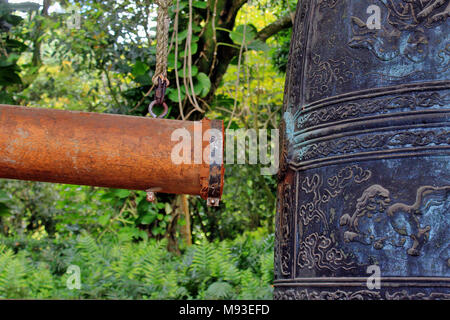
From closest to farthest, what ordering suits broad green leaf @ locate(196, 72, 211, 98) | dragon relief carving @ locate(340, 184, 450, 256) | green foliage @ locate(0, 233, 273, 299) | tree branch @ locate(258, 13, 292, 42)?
dragon relief carving @ locate(340, 184, 450, 256)
green foliage @ locate(0, 233, 273, 299)
broad green leaf @ locate(196, 72, 211, 98)
tree branch @ locate(258, 13, 292, 42)

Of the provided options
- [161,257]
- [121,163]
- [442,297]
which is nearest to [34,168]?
[121,163]

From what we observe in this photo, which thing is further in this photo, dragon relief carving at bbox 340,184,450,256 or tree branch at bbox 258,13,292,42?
tree branch at bbox 258,13,292,42

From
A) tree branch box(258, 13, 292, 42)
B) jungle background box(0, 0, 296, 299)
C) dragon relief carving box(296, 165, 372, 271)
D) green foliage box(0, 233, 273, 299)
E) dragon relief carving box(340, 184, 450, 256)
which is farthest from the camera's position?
tree branch box(258, 13, 292, 42)

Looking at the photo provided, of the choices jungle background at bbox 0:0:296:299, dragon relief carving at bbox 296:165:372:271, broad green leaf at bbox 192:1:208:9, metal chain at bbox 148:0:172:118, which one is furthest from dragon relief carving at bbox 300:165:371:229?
broad green leaf at bbox 192:1:208:9

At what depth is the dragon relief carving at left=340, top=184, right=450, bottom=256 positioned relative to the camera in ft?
5.21

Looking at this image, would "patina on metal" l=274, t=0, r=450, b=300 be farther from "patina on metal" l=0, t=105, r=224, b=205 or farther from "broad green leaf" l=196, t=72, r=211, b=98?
"broad green leaf" l=196, t=72, r=211, b=98

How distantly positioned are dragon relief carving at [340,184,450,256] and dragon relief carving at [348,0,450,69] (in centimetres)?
42

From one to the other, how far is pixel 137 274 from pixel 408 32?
2.83m

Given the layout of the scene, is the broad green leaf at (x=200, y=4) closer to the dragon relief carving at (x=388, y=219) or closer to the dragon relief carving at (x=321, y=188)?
the dragon relief carving at (x=321, y=188)

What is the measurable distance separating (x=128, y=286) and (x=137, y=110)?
6.03 feet

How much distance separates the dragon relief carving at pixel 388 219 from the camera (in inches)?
62.5

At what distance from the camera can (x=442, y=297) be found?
1509 mm

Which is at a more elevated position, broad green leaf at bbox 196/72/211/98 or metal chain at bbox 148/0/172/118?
broad green leaf at bbox 196/72/211/98

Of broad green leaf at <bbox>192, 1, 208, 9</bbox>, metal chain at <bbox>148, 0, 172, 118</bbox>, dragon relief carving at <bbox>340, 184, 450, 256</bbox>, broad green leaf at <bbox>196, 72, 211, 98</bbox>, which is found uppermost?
broad green leaf at <bbox>192, 1, 208, 9</bbox>
